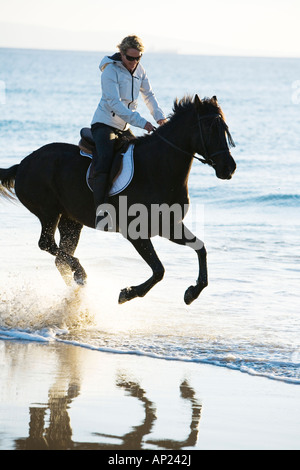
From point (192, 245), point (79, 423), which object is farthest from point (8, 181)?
point (79, 423)

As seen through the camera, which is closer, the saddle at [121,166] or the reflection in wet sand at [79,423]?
the reflection in wet sand at [79,423]

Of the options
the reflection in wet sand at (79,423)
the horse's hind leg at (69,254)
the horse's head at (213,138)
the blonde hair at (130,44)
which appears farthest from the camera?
the horse's hind leg at (69,254)

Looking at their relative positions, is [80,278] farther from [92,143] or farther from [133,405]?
[133,405]

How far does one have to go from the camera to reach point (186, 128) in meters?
7.47

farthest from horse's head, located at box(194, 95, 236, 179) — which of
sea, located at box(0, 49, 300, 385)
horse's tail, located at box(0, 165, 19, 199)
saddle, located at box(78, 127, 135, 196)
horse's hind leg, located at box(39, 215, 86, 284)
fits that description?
horse's tail, located at box(0, 165, 19, 199)

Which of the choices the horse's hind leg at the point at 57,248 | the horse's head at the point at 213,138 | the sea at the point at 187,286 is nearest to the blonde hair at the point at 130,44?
the horse's head at the point at 213,138

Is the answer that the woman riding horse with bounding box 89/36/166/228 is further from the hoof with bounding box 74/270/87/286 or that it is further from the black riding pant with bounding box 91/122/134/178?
the hoof with bounding box 74/270/87/286

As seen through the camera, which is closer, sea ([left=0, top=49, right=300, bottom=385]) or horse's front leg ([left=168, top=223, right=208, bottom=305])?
horse's front leg ([left=168, top=223, right=208, bottom=305])

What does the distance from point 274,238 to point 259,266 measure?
2760mm

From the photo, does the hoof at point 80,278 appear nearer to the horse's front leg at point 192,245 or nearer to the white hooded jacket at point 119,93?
the horse's front leg at point 192,245

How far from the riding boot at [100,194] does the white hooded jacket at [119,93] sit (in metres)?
0.58

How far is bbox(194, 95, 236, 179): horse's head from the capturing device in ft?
23.3

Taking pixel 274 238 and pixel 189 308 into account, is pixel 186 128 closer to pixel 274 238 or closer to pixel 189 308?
pixel 189 308

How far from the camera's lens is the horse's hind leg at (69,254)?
344 inches
